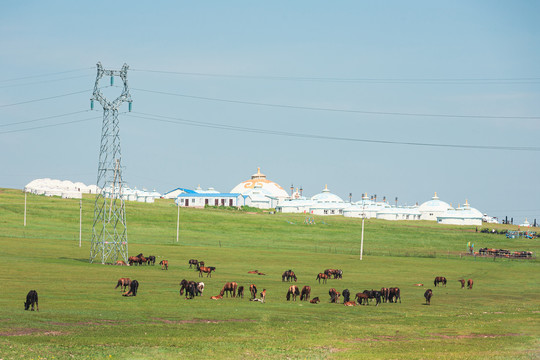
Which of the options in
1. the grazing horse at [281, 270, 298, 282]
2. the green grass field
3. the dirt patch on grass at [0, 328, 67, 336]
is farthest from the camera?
the grazing horse at [281, 270, 298, 282]

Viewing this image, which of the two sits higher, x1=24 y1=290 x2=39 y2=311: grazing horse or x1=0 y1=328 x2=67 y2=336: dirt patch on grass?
x1=24 y1=290 x2=39 y2=311: grazing horse

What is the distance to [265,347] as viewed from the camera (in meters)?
29.5

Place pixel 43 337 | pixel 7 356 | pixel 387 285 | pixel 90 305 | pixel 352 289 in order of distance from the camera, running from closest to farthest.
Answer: pixel 7 356, pixel 43 337, pixel 90 305, pixel 352 289, pixel 387 285

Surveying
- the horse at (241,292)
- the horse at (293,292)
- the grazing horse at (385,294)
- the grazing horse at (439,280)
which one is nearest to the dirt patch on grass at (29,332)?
the horse at (241,292)

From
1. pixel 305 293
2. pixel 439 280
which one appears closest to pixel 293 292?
pixel 305 293

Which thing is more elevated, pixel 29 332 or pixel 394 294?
pixel 394 294

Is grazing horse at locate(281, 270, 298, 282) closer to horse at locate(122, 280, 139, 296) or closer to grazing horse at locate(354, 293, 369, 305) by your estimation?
grazing horse at locate(354, 293, 369, 305)

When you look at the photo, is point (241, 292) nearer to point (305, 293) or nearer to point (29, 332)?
point (305, 293)

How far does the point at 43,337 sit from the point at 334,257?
230 feet

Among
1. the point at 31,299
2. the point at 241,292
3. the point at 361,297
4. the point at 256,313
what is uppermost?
the point at 31,299

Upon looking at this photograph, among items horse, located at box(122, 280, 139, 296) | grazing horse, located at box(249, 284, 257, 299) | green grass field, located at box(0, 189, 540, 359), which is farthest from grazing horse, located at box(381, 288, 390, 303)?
horse, located at box(122, 280, 139, 296)

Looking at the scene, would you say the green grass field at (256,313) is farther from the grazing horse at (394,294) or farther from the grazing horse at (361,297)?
the grazing horse at (361,297)

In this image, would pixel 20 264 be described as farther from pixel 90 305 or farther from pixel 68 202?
pixel 68 202

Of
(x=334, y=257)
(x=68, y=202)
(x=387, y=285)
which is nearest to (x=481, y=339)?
(x=387, y=285)
